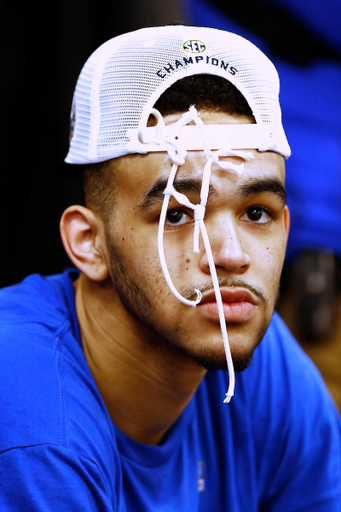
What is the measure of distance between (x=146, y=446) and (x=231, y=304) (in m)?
0.40

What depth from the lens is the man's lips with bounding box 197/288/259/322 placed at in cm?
103

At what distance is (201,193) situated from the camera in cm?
101

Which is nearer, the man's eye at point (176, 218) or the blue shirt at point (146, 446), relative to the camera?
the blue shirt at point (146, 446)

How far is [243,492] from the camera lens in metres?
1.40

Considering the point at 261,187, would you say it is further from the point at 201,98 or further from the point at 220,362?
the point at 220,362

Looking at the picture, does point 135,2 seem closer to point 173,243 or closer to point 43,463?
point 173,243

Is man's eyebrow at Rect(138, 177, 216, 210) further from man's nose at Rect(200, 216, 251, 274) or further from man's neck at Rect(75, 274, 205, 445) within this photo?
man's neck at Rect(75, 274, 205, 445)

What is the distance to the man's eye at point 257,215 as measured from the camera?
1.12 metres

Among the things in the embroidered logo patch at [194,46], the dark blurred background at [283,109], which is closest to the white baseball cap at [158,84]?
the embroidered logo patch at [194,46]

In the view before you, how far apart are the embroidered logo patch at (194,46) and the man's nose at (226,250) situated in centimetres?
36

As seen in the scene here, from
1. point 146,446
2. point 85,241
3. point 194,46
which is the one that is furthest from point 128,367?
point 194,46

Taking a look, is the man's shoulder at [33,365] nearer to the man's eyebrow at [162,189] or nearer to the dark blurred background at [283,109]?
the man's eyebrow at [162,189]

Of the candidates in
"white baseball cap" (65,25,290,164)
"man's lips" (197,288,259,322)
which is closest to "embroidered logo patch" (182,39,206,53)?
"white baseball cap" (65,25,290,164)

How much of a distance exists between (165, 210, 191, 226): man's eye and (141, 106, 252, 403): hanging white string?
0.11ft
